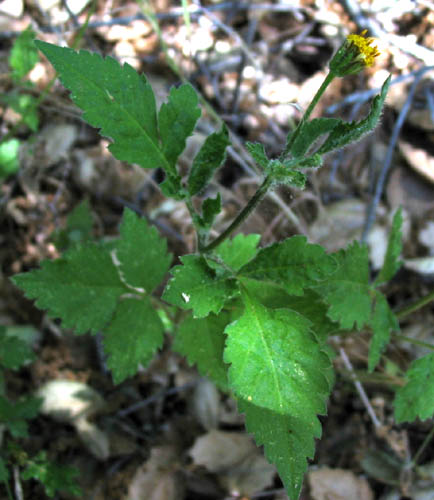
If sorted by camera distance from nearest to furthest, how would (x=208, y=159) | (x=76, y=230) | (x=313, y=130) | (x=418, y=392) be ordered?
1. (x=313, y=130)
2. (x=208, y=159)
3. (x=418, y=392)
4. (x=76, y=230)

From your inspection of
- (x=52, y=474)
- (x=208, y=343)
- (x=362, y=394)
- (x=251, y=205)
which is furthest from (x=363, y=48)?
(x=52, y=474)

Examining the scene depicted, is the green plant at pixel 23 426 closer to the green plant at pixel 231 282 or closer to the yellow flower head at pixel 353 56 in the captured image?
the green plant at pixel 231 282

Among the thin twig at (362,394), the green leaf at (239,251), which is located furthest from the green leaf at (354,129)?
the thin twig at (362,394)

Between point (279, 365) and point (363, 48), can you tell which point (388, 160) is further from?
point (279, 365)

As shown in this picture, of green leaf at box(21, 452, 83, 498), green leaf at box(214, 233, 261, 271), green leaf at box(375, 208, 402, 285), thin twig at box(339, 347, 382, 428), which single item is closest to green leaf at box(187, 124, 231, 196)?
green leaf at box(214, 233, 261, 271)

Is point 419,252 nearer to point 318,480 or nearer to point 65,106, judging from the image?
point 318,480

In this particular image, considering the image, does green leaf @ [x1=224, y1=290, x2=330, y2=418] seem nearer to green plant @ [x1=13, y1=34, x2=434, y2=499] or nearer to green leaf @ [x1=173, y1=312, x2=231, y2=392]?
green plant @ [x1=13, y1=34, x2=434, y2=499]
